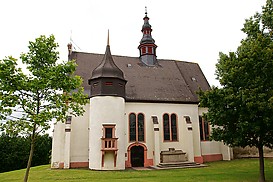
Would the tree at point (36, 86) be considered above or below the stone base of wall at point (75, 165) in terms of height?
above

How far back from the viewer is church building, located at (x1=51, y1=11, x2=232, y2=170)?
23.3m

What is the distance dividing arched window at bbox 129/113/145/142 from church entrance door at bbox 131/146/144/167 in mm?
922

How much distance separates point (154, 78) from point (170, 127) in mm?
6399

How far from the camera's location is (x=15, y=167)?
4116 cm

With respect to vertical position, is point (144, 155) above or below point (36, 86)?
below

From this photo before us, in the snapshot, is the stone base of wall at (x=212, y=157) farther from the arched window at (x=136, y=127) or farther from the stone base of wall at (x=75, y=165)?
the stone base of wall at (x=75, y=165)

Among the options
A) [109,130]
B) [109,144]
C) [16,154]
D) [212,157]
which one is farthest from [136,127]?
[16,154]

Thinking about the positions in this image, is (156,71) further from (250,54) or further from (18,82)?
(18,82)

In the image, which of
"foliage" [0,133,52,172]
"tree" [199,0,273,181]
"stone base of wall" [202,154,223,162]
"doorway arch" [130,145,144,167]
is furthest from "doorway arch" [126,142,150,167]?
"foliage" [0,133,52,172]

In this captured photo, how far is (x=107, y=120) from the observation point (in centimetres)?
2344

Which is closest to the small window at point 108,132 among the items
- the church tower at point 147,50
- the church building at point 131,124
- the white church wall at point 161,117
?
the church building at point 131,124

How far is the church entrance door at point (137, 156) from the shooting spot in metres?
25.2

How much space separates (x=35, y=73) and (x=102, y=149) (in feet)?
44.0

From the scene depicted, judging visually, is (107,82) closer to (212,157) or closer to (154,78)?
(154,78)
